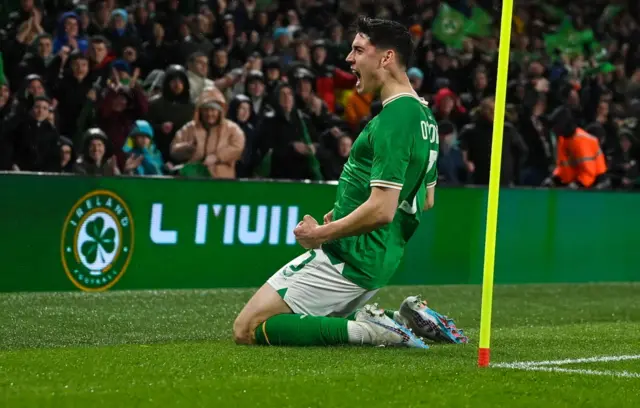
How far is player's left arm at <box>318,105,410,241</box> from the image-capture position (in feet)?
22.5

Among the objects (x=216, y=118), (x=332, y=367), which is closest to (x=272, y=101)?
(x=216, y=118)

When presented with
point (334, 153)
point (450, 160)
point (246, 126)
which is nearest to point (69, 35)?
point (246, 126)

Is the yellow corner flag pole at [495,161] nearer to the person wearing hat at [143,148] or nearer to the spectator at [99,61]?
the person wearing hat at [143,148]

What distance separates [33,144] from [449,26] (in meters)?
9.72

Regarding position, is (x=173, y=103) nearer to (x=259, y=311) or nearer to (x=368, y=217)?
(x=259, y=311)

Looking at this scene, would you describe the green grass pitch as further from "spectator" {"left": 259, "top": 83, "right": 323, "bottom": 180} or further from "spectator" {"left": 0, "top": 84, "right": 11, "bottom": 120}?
"spectator" {"left": 259, "top": 83, "right": 323, "bottom": 180}

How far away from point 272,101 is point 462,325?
537cm

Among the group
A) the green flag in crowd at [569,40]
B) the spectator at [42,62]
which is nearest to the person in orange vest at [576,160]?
the green flag in crowd at [569,40]

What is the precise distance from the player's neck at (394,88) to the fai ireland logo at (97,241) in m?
4.84

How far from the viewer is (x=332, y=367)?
6410 mm

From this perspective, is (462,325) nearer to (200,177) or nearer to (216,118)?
(200,177)

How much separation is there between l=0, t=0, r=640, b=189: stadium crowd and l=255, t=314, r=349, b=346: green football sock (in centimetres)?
520

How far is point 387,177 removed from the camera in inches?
269

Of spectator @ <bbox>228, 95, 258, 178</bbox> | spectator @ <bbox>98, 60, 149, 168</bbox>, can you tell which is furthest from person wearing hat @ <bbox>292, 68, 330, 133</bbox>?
spectator @ <bbox>98, 60, 149, 168</bbox>
